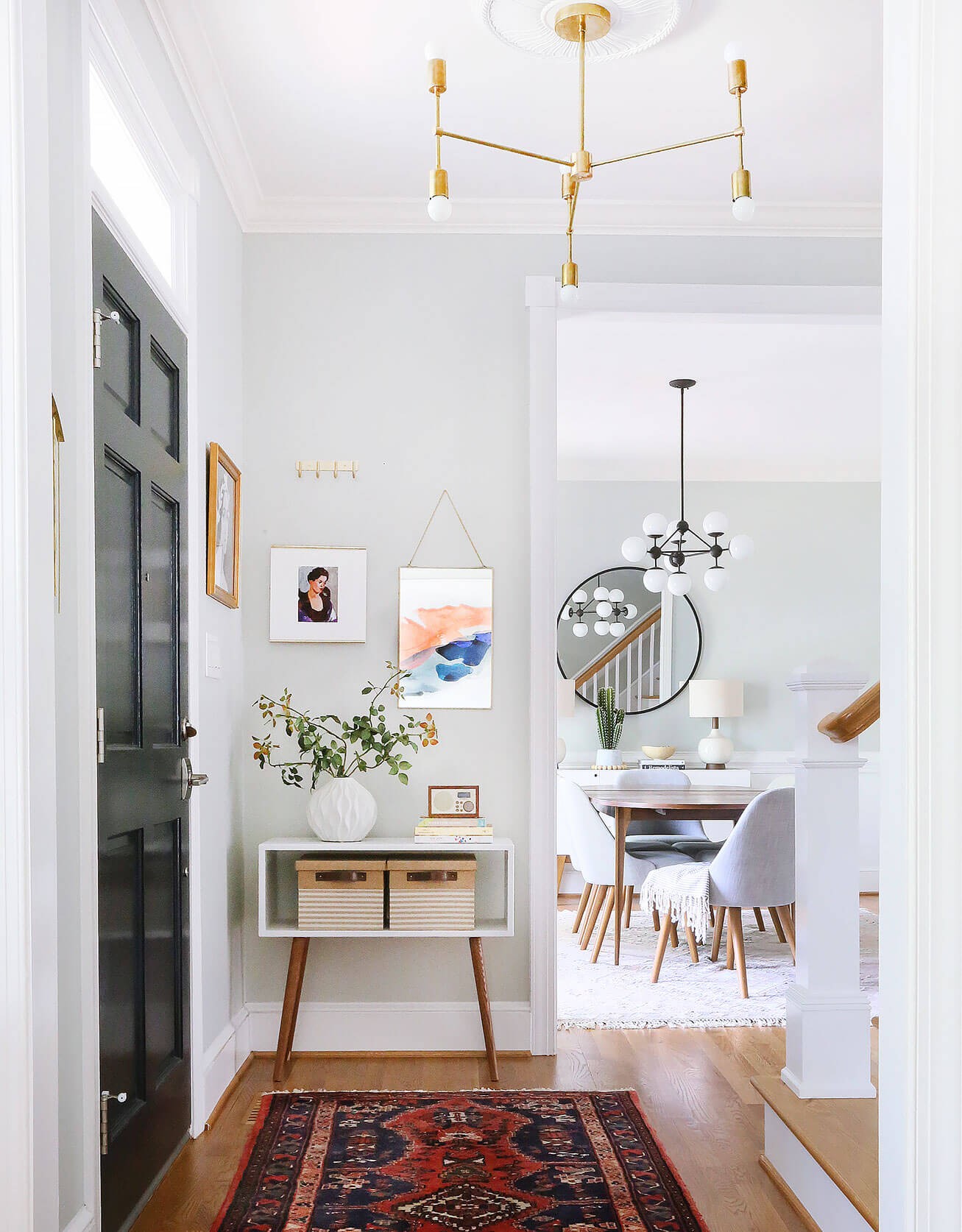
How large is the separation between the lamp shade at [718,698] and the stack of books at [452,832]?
3.79 metres

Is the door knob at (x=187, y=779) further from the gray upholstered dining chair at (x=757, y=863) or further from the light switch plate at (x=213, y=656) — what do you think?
the gray upholstered dining chair at (x=757, y=863)

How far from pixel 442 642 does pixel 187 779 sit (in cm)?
115

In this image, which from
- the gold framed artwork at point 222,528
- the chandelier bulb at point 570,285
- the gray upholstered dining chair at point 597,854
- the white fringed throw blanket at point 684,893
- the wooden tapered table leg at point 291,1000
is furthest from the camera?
the gray upholstered dining chair at point 597,854

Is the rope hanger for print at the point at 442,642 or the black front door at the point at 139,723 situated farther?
the rope hanger for print at the point at 442,642

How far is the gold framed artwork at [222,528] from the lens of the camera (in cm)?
323

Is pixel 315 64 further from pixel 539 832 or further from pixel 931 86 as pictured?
pixel 539 832

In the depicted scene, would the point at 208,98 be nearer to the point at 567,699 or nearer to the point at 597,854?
the point at 597,854

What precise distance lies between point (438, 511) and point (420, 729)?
Answer: 2.43 ft

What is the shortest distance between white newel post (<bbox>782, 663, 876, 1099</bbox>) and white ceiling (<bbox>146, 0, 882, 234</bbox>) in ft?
5.20

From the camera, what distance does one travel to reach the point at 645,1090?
3.36m

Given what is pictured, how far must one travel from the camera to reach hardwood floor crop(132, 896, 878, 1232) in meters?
2.53

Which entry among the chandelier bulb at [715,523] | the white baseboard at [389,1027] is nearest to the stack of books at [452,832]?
the white baseboard at [389,1027]

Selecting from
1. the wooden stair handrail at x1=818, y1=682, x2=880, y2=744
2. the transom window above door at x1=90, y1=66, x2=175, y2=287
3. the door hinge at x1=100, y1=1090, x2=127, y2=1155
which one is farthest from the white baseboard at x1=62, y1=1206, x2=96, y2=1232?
the transom window above door at x1=90, y1=66, x2=175, y2=287

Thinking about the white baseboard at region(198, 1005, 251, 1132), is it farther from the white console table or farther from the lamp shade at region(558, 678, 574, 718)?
the lamp shade at region(558, 678, 574, 718)
